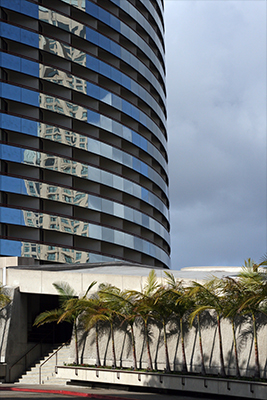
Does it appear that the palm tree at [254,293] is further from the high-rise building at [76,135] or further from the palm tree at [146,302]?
the high-rise building at [76,135]

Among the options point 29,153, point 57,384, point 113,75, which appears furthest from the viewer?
point 113,75

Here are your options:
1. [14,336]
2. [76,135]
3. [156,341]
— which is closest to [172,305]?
[156,341]

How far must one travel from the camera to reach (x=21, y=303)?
1396 inches

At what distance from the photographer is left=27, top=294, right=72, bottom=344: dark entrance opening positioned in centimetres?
3744

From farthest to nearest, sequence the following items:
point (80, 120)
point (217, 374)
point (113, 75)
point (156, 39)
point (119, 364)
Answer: point (156, 39) → point (113, 75) → point (80, 120) → point (119, 364) → point (217, 374)

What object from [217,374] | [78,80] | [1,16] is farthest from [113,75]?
[217,374]

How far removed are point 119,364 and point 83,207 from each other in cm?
2931

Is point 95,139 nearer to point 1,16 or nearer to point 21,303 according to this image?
point 1,16

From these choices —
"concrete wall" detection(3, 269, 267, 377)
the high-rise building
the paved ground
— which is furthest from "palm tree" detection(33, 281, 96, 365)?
the high-rise building

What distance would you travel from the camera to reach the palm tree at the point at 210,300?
80.3 feet

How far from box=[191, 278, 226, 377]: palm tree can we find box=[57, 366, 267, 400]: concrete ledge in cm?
99

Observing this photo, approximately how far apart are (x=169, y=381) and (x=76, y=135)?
36501 mm

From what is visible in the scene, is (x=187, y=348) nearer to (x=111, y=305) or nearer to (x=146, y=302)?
(x=146, y=302)

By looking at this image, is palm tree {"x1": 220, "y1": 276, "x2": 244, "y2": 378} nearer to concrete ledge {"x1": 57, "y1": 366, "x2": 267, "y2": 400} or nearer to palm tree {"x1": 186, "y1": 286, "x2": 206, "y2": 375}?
concrete ledge {"x1": 57, "y1": 366, "x2": 267, "y2": 400}
